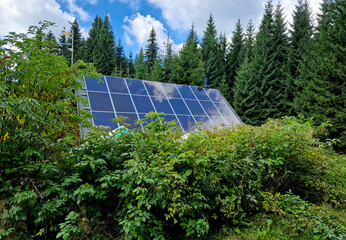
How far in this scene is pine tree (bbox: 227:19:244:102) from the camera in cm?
2862

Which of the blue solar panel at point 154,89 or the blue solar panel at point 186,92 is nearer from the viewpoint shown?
the blue solar panel at point 154,89

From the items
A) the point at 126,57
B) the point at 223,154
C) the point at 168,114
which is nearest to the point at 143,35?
the point at 126,57

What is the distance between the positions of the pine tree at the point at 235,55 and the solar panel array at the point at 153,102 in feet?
62.3

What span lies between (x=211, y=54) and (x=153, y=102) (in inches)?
859

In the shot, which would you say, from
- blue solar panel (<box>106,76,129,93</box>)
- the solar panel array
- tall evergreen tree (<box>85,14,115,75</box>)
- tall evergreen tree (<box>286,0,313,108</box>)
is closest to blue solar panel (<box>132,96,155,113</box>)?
the solar panel array

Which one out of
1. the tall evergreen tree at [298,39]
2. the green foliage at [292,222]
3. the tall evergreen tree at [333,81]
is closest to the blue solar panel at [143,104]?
the green foliage at [292,222]

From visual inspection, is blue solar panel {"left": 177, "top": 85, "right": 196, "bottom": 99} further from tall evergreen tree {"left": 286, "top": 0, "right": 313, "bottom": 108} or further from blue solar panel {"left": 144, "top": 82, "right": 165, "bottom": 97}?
tall evergreen tree {"left": 286, "top": 0, "right": 313, "bottom": 108}

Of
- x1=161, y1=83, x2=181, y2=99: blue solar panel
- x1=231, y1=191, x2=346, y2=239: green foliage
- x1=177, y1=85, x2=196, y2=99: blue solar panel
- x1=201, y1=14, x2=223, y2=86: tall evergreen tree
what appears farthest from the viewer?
x1=201, y1=14, x2=223, y2=86: tall evergreen tree

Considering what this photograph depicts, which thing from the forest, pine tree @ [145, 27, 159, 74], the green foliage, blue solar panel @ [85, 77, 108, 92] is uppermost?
pine tree @ [145, 27, 159, 74]

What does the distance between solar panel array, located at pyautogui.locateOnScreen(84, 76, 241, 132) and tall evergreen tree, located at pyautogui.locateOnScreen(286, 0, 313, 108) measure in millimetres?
12466

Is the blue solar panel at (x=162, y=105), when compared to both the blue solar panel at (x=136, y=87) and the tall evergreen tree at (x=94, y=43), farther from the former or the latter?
the tall evergreen tree at (x=94, y=43)

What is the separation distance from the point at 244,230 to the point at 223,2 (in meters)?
10.2

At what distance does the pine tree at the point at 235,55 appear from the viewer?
28625 mm

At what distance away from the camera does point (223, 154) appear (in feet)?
10.5
